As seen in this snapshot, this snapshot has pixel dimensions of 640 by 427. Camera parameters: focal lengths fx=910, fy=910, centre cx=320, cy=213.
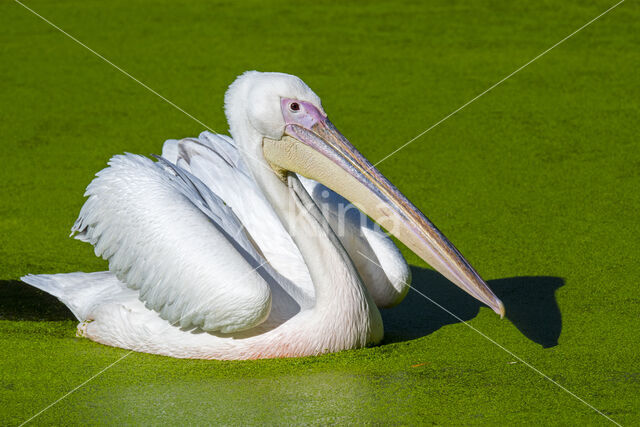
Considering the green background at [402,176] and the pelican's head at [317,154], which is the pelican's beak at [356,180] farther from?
the green background at [402,176]

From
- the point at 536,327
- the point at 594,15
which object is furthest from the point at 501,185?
the point at 594,15

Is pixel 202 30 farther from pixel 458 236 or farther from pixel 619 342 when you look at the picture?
pixel 619 342

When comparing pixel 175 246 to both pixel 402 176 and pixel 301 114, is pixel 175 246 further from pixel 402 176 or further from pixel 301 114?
pixel 402 176

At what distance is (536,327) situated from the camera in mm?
3887

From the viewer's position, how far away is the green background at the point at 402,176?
3299mm

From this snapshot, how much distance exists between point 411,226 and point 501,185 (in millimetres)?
2186

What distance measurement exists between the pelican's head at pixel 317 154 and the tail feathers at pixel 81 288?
0.97 meters

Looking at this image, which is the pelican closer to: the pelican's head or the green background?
the pelican's head

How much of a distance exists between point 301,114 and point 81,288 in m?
1.40

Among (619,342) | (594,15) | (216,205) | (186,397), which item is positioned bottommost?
(186,397)

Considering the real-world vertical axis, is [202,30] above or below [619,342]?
above

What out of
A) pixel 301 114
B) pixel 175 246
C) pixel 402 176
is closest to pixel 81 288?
pixel 175 246

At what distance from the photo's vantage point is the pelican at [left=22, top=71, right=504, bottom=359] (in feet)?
11.6

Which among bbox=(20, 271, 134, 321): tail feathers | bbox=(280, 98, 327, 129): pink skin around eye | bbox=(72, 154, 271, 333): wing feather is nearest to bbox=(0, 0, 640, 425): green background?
bbox=(20, 271, 134, 321): tail feathers
